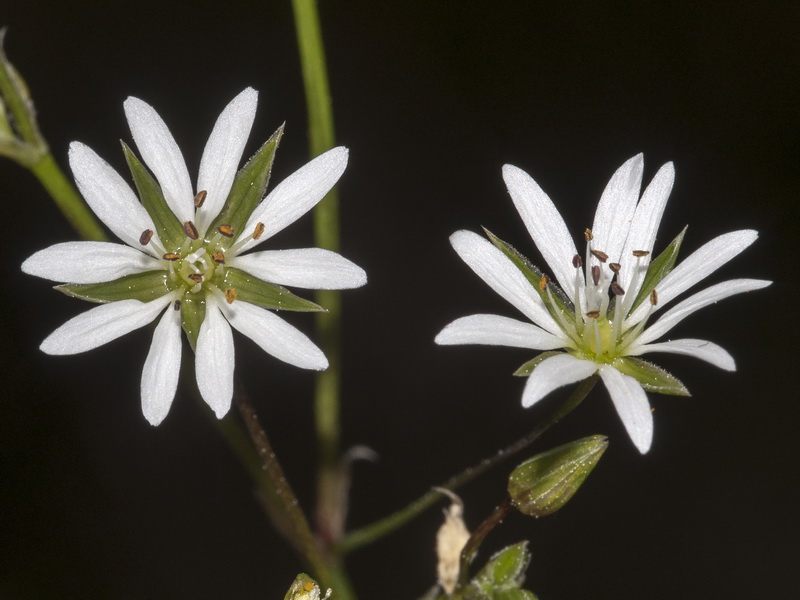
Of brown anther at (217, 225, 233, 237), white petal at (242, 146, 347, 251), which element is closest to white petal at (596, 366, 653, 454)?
white petal at (242, 146, 347, 251)

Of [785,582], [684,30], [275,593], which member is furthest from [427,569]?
[684,30]

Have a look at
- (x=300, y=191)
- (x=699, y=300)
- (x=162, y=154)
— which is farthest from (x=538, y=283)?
(x=162, y=154)

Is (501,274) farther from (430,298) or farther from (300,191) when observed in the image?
(430,298)

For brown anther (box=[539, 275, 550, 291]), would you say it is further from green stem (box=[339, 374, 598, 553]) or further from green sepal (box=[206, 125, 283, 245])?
green sepal (box=[206, 125, 283, 245])

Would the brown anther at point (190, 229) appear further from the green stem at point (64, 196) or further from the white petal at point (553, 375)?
the white petal at point (553, 375)

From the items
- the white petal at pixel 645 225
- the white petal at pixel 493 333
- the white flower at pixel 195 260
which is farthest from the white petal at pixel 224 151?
the white petal at pixel 645 225

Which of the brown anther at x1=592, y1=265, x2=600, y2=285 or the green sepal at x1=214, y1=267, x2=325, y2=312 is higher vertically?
the green sepal at x1=214, y1=267, x2=325, y2=312

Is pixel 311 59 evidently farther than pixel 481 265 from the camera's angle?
Yes

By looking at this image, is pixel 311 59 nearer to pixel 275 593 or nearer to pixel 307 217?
pixel 307 217
